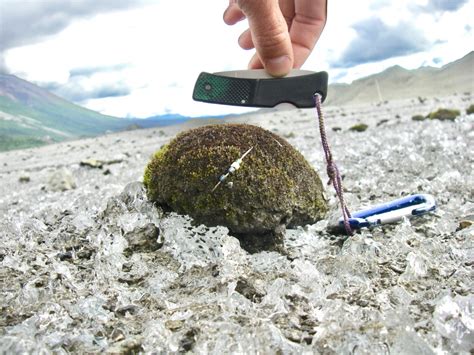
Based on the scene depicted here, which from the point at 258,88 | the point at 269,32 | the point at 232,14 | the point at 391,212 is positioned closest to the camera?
the point at 269,32

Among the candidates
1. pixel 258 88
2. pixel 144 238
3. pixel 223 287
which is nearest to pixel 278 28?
pixel 258 88

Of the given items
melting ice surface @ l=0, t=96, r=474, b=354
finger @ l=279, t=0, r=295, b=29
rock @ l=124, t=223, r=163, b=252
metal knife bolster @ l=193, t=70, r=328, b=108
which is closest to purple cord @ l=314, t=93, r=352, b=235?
metal knife bolster @ l=193, t=70, r=328, b=108

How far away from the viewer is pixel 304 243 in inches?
183

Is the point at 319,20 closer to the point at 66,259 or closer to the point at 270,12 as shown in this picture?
the point at 270,12

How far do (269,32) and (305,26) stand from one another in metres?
1.39

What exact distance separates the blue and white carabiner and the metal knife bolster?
143cm

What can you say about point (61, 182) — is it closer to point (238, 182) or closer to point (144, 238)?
point (144, 238)

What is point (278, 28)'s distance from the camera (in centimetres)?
325

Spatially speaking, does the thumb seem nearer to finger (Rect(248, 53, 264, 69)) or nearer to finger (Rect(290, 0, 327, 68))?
finger (Rect(248, 53, 264, 69))

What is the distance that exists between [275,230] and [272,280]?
82 cm

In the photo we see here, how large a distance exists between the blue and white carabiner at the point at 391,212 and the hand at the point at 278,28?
1.56m

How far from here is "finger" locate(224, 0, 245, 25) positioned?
4.15 meters

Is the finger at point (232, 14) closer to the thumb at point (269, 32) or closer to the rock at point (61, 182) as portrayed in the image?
the thumb at point (269, 32)

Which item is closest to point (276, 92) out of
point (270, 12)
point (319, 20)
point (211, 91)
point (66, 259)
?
point (211, 91)
